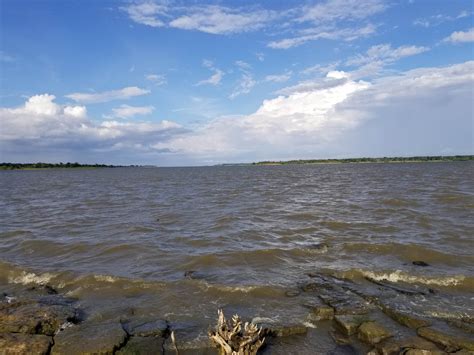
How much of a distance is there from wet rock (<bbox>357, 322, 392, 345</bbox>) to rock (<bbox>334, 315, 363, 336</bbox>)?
0.47 ft

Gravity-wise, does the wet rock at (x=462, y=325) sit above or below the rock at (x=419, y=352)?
below

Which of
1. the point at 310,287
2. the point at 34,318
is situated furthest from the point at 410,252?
the point at 34,318

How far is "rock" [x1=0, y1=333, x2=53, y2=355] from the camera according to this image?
23.1 ft

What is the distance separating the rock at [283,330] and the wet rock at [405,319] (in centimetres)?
247

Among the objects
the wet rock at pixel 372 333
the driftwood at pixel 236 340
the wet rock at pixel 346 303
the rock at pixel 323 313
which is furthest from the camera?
the wet rock at pixel 346 303

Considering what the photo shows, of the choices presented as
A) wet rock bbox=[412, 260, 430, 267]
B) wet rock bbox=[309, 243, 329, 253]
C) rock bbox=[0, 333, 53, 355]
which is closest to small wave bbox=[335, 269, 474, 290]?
wet rock bbox=[412, 260, 430, 267]

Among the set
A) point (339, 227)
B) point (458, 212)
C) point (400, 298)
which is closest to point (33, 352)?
point (400, 298)

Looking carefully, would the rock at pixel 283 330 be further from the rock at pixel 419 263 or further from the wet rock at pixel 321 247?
the rock at pixel 419 263

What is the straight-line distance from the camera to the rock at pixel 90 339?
7184 millimetres

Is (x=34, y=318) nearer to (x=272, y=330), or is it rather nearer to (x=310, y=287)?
(x=272, y=330)

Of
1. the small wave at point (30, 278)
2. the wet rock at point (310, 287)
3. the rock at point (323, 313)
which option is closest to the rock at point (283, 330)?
the rock at point (323, 313)

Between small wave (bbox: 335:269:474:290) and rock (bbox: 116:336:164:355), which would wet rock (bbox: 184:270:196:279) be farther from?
small wave (bbox: 335:269:474:290)

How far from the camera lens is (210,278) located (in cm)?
1266

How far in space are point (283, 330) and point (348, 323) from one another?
1649 millimetres
